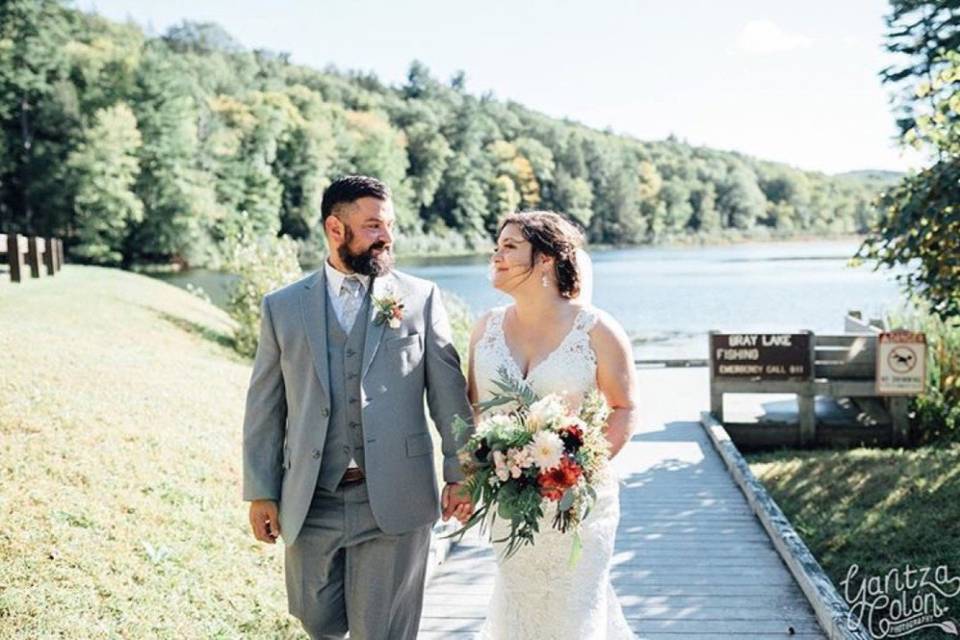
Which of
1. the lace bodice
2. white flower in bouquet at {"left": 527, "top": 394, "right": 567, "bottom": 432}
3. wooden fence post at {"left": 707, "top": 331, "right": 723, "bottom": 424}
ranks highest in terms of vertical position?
the lace bodice

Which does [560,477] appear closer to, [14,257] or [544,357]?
[544,357]

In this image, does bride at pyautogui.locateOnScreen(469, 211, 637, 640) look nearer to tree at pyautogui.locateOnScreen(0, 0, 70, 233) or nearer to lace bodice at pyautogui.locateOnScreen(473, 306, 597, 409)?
lace bodice at pyautogui.locateOnScreen(473, 306, 597, 409)

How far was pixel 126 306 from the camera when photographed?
1636 cm

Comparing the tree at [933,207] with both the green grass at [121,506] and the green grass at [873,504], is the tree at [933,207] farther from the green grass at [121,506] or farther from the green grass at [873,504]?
the green grass at [121,506]

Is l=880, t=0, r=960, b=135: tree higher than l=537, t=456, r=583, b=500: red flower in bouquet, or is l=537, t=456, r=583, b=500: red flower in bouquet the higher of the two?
l=880, t=0, r=960, b=135: tree

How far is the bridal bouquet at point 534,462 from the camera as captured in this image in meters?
2.94

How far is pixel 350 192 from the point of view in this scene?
10.8ft

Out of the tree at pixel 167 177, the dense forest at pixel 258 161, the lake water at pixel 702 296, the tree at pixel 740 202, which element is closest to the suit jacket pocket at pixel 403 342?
the dense forest at pixel 258 161

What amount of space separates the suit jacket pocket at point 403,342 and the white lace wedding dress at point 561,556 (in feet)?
1.12

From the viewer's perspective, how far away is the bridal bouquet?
2.94 m

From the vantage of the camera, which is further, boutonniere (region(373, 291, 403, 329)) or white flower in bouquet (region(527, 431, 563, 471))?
boutonniere (region(373, 291, 403, 329))

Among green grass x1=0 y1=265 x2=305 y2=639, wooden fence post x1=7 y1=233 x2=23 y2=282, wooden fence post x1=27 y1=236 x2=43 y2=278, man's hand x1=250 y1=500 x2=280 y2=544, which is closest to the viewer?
man's hand x1=250 y1=500 x2=280 y2=544

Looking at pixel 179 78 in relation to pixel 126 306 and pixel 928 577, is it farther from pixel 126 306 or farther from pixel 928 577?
pixel 928 577

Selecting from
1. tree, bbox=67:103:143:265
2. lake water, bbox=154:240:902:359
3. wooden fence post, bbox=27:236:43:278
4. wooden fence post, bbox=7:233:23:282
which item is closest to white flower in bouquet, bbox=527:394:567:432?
wooden fence post, bbox=7:233:23:282
